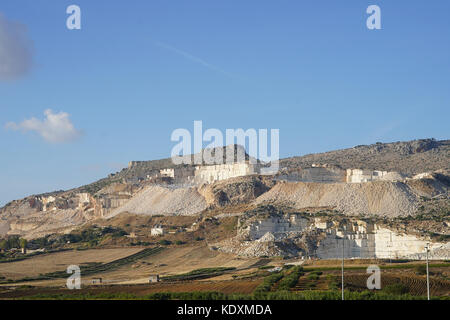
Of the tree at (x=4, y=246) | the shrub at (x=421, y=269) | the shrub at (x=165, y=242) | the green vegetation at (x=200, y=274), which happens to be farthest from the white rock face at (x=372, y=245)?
the tree at (x=4, y=246)

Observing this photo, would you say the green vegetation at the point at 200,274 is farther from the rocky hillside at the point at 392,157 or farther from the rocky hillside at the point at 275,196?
the rocky hillside at the point at 392,157

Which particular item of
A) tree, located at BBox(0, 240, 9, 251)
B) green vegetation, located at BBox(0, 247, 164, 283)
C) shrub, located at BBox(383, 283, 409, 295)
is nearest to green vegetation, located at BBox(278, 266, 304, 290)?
shrub, located at BBox(383, 283, 409, 295)

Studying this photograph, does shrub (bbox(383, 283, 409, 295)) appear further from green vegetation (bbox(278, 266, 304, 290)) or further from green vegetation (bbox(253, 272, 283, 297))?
green vegetation (bbox(253, 272, 283, 297))

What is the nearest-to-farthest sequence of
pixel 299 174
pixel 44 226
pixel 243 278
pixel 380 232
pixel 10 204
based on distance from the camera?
pixel 243 278 → pixel 380 232 → pixel 299 174 → pixel 44 226 → pixel 10 204

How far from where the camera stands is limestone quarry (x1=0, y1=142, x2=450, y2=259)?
242ft

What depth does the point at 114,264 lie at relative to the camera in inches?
2963

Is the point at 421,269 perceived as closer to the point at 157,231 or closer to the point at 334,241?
the point at 334,241

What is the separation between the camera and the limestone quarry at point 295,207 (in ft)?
242

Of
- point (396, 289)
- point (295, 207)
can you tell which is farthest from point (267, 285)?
point (295, 207)

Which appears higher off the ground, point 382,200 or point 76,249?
point 382,200
